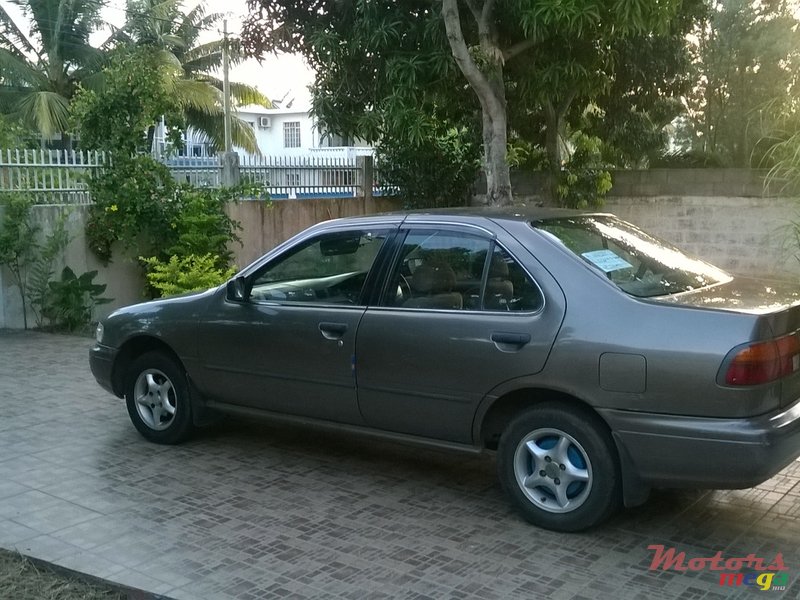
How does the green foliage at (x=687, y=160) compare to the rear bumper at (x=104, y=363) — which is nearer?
the rear bumper at (x=104, y=363)

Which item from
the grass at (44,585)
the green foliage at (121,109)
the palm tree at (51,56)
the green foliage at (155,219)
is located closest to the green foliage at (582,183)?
the green foliage at (155,219)

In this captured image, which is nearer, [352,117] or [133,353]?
[133,353]

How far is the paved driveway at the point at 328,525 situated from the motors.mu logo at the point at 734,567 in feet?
0.15

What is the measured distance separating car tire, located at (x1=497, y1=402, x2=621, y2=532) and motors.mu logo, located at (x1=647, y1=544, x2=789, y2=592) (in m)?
0.35

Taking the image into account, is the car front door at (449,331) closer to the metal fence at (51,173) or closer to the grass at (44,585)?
the grass at (44,585)

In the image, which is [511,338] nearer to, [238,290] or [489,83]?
[238,290]

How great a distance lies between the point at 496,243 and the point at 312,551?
190 centimetres

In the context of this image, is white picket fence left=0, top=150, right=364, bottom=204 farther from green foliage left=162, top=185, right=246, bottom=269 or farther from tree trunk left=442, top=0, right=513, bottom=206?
tree trunk left=442, top=0, right=513, bottom=206

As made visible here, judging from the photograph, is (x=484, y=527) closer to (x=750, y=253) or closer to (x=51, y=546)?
(x=51, y=546)

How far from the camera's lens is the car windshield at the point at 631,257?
4.66m

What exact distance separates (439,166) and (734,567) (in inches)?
395

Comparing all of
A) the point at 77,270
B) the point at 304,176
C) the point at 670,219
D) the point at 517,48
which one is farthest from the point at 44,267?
the point at 670,219

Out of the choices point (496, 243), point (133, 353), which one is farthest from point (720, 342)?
point (133, 353)

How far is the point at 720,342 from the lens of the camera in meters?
4.03
